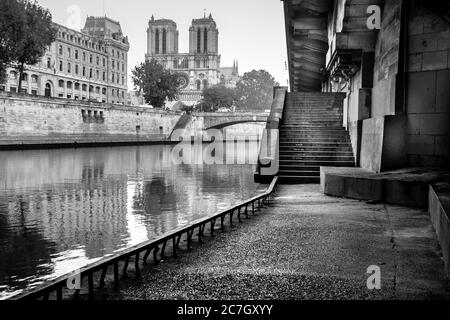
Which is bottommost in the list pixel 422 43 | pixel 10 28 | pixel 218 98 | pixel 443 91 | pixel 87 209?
pixel 87 209

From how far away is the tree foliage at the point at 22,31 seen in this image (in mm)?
39625

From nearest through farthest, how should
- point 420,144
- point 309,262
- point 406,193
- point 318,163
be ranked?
point 309,262
point 406,193
point 420,144
point 318,163

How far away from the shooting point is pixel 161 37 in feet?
484

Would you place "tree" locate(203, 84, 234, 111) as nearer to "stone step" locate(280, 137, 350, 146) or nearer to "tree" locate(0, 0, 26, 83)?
"tree" locate(0, 0, 26, 83)

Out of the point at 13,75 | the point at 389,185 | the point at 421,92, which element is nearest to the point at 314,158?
the point at 421,92

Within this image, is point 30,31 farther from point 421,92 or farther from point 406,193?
point 406,193

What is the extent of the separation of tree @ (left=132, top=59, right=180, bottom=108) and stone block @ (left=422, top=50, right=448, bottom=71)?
225ft

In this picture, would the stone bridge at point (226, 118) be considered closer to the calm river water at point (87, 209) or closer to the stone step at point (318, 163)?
the calm river water at point (87, 209)

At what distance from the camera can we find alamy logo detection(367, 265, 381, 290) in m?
4.79

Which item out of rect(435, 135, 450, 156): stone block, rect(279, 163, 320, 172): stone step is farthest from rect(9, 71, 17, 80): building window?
rect(435, 135, 450, 156): stone block

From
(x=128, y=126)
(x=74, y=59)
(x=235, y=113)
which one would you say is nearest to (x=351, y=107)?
(x=128, y=126)

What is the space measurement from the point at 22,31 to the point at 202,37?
10962 centimetres

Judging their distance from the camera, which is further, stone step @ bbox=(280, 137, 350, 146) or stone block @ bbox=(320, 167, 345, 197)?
stone step @ bbox=(280, 137, 350, 146)
